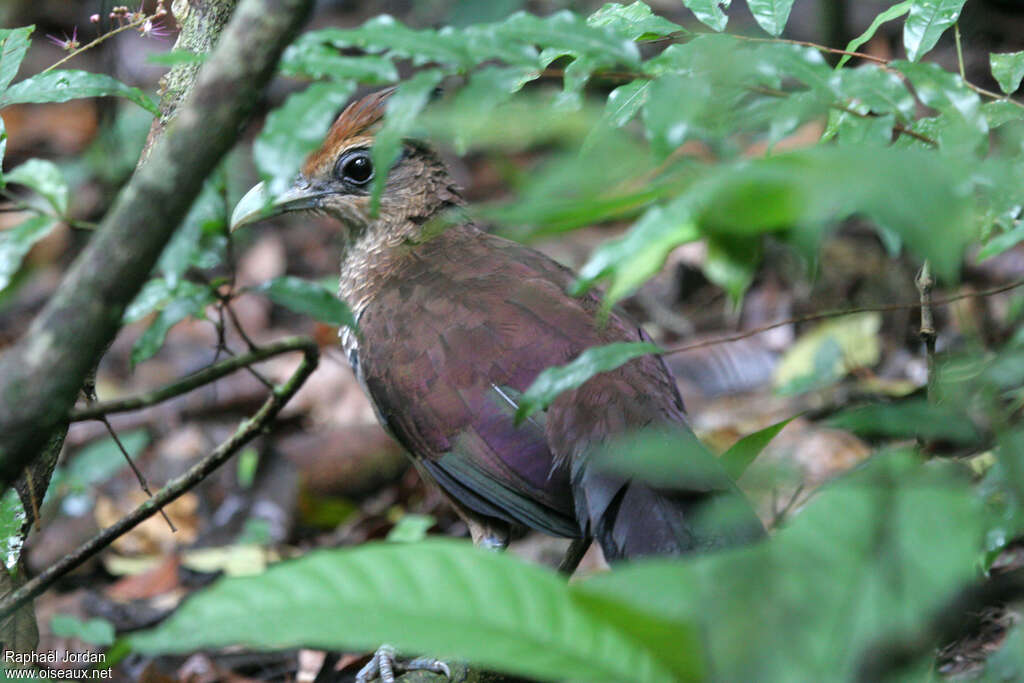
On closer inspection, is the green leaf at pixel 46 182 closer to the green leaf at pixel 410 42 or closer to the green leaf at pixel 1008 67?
the green leaf at pixel 410 42

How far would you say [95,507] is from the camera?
5262 mm

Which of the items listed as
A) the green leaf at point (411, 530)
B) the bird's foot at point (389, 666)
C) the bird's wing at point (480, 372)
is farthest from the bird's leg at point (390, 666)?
the green leaf at point (411, 530)

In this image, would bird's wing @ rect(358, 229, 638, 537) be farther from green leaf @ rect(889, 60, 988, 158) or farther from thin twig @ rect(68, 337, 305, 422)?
green leaf @ rect(889, 60, 988, 158)

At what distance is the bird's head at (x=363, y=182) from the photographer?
157 inches

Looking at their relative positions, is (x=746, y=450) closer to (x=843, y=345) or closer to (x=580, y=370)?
(x=580, y=370)

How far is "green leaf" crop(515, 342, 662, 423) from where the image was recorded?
1790 millimetres

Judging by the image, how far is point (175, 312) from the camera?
1631 mm

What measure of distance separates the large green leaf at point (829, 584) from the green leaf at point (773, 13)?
1.20 m

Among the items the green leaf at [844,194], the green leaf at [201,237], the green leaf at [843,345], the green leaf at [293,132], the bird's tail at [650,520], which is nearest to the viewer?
the green leaf at [844,194]

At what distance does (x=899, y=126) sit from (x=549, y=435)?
139cm

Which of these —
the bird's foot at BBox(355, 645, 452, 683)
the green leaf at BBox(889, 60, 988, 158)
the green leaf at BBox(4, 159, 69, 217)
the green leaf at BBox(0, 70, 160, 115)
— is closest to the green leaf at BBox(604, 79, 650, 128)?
the green leaf at BBox(889, 60, 988, 158)

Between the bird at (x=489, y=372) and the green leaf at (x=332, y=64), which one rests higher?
the green leaf at (x=332, y=64)

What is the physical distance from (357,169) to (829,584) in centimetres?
322

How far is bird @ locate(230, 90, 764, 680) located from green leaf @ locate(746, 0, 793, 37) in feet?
3.26
